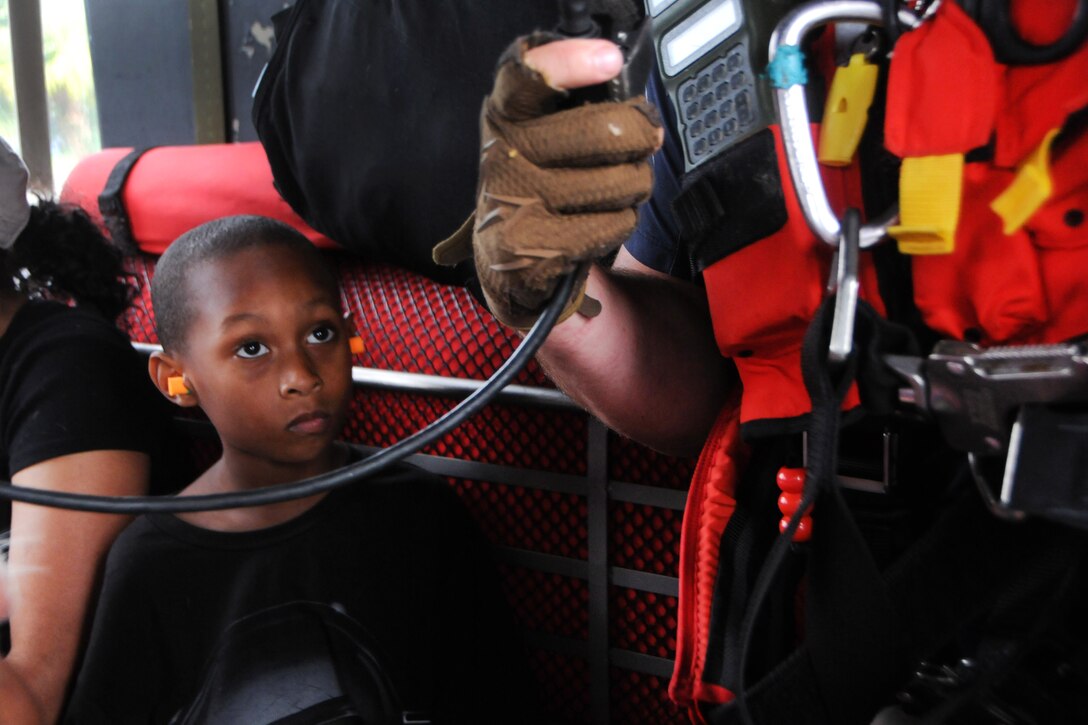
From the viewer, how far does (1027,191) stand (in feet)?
1.99

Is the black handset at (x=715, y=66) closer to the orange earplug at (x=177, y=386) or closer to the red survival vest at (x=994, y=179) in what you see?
the red survival vest at (x=994, y=179)

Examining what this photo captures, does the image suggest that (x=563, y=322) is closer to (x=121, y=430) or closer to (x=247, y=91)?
(x=121, y=430)

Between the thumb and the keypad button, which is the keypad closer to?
the keypad button

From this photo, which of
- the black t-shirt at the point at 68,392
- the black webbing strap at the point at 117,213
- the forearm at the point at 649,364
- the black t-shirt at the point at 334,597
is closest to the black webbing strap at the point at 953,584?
the forearm at the point at 649,364

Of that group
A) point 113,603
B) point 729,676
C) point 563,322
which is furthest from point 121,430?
point 729,676

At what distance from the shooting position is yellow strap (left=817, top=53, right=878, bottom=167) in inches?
26.8

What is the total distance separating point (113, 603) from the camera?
3.74 ft

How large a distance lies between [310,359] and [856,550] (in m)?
0.74

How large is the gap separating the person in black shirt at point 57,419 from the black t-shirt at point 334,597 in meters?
0.05

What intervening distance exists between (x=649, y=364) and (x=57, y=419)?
806 mm

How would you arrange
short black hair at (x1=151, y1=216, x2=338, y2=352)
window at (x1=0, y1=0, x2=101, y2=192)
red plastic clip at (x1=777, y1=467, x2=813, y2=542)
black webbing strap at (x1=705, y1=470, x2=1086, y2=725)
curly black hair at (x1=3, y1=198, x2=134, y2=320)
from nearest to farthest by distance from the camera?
1. black webbing strap at (x1=705, y1=470, x2=1086, y2=725)
2. red plastic clip at (x1=777, y1=467, x2=813, y2=542)
3. short black hair at (x1=151, y1=216, x2=338, y2=352)
4. curly black hair at (x1=3, y1=198, x2=134, y2=320)
5. window at (x1=0, y1=0, x2=101, y2=192)

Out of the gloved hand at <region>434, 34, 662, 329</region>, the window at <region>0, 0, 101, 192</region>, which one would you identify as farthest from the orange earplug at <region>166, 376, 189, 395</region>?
the window at <region>0, 0, 101, 192</region>

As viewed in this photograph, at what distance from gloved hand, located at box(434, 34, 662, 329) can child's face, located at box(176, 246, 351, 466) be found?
60 centimetres

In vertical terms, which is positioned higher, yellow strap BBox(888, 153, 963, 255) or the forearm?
Answer: yellow strap BBox(888, 153, 963, 255)
